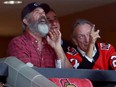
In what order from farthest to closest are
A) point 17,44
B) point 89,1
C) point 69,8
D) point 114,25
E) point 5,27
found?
point 5,27 → point 114,25 → point 69,8 → point 89,1 → point 17,44

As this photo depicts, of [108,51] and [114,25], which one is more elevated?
[108,51]

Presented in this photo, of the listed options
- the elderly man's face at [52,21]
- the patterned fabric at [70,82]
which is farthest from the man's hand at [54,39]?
the patterned fabric at [70,82]

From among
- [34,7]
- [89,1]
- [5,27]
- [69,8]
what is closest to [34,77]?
[34,7]

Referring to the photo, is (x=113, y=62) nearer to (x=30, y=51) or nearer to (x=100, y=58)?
(x=100, y=58)

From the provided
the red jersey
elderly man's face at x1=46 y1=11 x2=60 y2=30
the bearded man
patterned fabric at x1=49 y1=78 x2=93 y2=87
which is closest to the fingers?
the bearded man

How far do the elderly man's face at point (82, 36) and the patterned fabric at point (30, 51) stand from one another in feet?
0.60

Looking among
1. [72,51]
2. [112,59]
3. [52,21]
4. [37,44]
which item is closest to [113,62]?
[112,59]

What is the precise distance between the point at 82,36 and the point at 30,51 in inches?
14.3

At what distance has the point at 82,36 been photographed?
2.11 metres

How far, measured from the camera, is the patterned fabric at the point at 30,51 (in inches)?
71.8

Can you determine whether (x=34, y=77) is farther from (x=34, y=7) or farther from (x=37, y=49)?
(x=34, y=7)

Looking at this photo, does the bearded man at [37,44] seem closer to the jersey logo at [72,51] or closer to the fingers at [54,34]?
the fingers at [54,34]

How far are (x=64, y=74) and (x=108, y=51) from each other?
605mm

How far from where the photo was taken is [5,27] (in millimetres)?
7137
